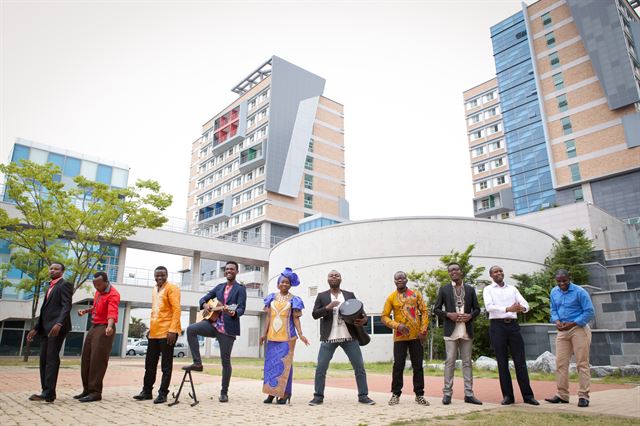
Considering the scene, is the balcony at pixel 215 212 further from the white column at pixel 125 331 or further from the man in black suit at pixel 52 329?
the man in black suit at pixel 52 329

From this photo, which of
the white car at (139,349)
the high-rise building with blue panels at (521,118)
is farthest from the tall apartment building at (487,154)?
the white car at (139,349)

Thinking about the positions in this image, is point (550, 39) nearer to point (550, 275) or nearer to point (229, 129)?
point (550, 275)

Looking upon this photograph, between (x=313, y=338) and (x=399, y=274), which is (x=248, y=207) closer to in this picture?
(x=313, y=338)

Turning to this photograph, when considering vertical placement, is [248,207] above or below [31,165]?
above

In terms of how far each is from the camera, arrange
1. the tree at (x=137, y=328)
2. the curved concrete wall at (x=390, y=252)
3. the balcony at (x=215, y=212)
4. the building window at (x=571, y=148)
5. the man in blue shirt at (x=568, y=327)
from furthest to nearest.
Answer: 1. the tree at (x=137, y=328)
2. the balcony at (x=215, y=212)
3. the building window at (x=571, y=148)
4. the curved concrete wall at (x=390, y=252)
5. the man in blue shirt at (x=568, y=327)

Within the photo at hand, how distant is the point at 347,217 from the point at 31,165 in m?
40.7

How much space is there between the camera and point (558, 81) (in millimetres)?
44906

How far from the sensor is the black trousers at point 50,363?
6.51m

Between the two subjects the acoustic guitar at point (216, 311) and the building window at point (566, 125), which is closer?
the acoustic guitar at point (216, 311)

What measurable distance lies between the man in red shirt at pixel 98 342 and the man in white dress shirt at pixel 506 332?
5853 mm

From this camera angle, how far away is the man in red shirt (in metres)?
6.81

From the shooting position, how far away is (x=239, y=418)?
5254 mm

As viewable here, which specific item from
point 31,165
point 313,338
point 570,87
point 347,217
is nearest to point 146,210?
point 31,165

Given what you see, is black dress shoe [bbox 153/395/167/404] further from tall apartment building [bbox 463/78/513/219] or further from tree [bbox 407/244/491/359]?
tall apartment building [bbox 463/78/513/219]
